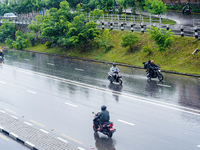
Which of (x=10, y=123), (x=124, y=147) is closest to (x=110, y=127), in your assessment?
(x=124, y=147)

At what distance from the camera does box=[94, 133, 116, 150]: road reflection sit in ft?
38.0

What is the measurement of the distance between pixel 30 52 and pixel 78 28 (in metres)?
10.2

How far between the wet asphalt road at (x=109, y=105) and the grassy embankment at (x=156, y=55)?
6.47 ft

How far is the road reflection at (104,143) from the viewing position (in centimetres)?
1159

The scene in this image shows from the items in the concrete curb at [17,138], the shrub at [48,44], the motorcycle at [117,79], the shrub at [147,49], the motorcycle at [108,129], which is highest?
the shrub at [48,44]

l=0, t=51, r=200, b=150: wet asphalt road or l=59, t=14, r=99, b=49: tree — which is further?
l=59, t=14, r=99, b=49: tree

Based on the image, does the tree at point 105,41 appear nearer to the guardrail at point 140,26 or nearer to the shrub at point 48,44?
the guardrail at point 140,26

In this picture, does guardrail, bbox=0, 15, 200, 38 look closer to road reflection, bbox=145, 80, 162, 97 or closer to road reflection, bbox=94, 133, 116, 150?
road reflection, bbox=145, 80, 162, 97

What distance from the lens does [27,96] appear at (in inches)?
750

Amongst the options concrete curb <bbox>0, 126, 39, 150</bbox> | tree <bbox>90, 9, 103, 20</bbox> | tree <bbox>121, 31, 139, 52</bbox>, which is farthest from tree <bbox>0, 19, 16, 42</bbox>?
concrete curb <bbox>0, 126, 39, 150</bbox>

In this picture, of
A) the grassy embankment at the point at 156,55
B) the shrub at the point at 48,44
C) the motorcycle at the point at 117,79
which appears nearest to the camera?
the motorcycle at the point at 117,79

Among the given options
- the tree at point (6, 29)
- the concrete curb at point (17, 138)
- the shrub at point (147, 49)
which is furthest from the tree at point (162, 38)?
the tree at point (6, 29)

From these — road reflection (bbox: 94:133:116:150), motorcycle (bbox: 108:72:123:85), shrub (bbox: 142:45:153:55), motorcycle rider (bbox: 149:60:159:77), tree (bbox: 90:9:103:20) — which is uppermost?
tree (bbox: 90:9:103:20)

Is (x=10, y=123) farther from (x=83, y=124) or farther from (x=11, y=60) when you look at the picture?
(x=11, y=60)
